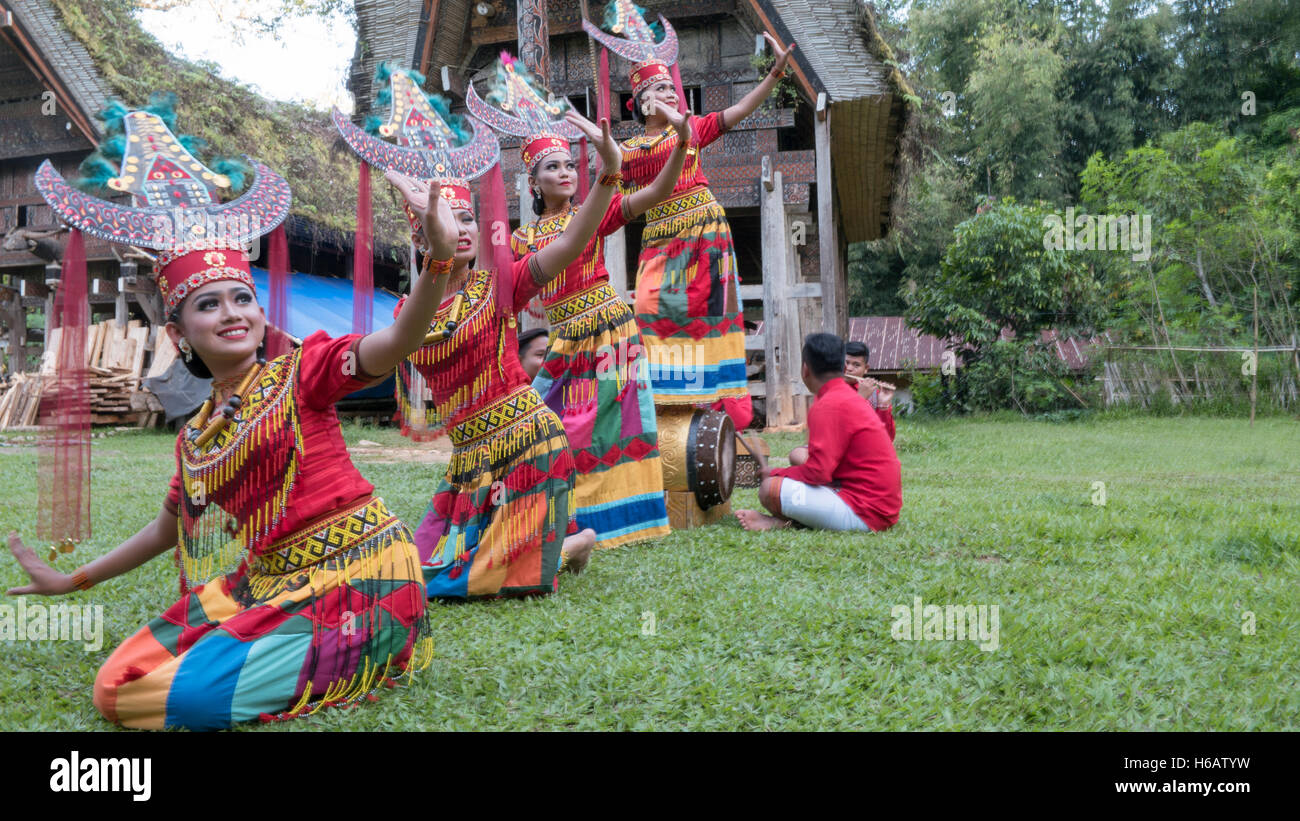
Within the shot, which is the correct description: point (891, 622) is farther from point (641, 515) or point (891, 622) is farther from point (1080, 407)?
point (1080, 407)

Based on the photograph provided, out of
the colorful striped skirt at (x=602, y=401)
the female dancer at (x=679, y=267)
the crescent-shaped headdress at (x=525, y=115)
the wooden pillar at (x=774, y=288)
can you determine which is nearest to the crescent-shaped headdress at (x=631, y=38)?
the female dancer at (x=679, y=267)

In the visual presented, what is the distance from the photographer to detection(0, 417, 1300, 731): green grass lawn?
2602mm

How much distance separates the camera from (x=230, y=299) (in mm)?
2654

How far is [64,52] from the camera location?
40.4 ft

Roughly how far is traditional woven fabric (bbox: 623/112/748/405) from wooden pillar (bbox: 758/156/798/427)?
567 centimetres

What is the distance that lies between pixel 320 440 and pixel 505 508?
1.22 metres

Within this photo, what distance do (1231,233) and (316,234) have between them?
1504 cm

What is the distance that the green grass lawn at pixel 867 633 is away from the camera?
2.60m

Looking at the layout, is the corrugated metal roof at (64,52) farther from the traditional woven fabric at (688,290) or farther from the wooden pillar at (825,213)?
the traditional woven fabric at (688,290)

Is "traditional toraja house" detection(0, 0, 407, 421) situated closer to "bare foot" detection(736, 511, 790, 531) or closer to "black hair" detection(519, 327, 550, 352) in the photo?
"black hair" detection(519, 327, 550, 352)

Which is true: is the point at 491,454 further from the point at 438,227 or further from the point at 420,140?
the point at 438,227

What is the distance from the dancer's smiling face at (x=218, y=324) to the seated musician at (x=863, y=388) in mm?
3297

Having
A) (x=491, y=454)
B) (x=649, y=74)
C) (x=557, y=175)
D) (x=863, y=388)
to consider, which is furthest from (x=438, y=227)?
(x=863, y=388)

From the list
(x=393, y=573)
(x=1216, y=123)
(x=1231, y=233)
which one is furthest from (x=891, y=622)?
(x=1216, y=123)
